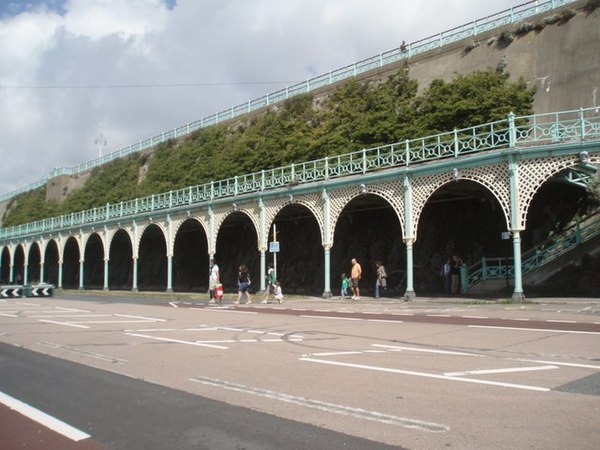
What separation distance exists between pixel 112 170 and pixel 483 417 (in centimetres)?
6311

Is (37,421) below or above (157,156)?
below

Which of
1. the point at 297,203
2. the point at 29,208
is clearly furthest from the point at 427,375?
the point at 29,208

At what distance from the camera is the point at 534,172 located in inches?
734

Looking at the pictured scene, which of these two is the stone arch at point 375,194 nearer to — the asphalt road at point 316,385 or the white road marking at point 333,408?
the asphalt road at point 316,385

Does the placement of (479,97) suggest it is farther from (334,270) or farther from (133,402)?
(133,402)

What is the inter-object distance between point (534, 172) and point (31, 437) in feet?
57.8

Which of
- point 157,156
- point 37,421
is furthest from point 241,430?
point 157,156

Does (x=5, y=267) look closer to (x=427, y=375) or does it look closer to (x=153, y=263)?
Answer: (x=153, y=263)

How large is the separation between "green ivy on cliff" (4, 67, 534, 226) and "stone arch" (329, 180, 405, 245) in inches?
275

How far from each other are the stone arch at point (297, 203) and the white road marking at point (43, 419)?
1972 centimetres

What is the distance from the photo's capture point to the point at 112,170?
63.2m

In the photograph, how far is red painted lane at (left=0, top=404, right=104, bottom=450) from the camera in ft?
14.9

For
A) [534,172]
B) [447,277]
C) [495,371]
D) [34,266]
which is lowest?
[495,371]

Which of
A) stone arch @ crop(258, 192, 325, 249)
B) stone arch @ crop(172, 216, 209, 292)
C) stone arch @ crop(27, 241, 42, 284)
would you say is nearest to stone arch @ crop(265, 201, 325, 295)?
stone arch @ crop(258, 192, 325, 249)
